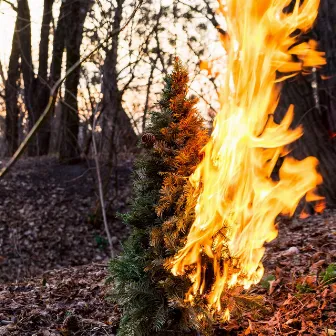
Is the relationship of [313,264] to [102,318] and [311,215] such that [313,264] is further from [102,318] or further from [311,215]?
[311,215]

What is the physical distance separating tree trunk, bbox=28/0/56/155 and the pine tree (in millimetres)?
13027

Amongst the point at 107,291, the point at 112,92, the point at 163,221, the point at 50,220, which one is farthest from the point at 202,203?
the point at 50,220

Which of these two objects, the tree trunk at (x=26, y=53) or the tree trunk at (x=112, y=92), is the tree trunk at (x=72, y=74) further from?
the tree trunk at (x=26, y=53)

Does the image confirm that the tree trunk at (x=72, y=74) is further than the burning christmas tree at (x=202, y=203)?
Yes

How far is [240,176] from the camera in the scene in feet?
12.5

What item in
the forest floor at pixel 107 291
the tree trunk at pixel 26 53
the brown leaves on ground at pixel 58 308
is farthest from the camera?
the tree trunk at pixel 26 53

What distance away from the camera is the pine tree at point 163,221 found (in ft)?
11.7

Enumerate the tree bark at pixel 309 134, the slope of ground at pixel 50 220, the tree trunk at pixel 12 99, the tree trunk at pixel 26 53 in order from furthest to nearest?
the tree trunk at pixel 12 99
the tree trunk at pixel 26 53
the slope of ground at pixel 50 220
the tree bark at pixel 309 134

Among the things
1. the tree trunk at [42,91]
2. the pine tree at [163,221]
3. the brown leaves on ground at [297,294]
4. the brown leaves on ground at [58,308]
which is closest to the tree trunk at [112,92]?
the tree trunk at [42,91]

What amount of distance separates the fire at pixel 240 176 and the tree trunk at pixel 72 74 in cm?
849

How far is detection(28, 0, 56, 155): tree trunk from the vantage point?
54.0 ft

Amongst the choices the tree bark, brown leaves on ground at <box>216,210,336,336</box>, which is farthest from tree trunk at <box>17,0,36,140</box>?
brown leaves on ground at <box>216,210,336,336</box>

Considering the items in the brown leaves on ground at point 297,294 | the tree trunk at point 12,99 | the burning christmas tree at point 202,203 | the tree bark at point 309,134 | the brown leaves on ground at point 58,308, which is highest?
the tree trunk at point 12,99

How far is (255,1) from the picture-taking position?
4.06m
